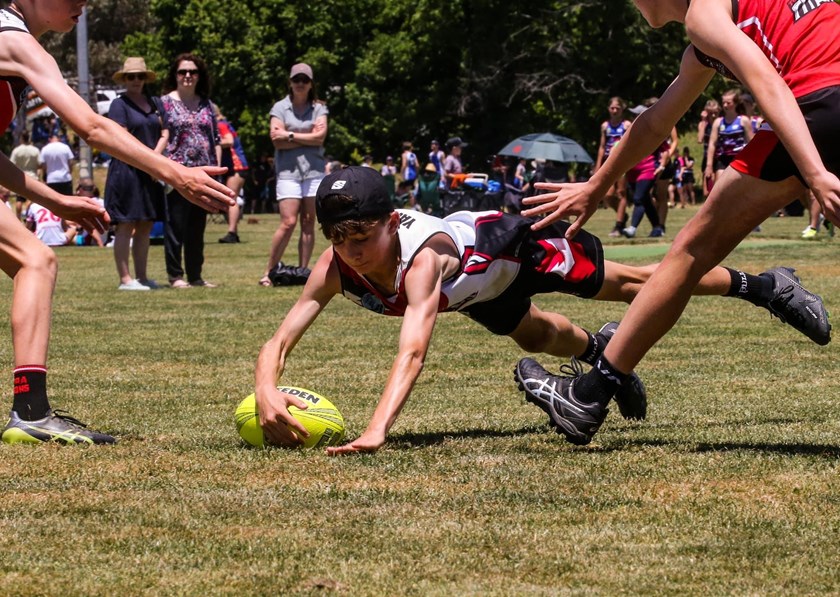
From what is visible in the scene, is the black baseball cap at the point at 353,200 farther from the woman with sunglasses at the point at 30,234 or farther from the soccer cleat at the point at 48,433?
the soccer cleat at the point at 48,433

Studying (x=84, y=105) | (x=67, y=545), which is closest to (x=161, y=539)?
(x=67, y=545)

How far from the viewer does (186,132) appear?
527 inches

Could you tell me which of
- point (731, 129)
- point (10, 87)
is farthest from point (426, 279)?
point (731, 129)

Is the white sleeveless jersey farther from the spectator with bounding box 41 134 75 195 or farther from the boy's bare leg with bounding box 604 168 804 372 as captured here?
the spectator with bounding box 41 134 75 195

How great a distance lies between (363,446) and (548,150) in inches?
1168

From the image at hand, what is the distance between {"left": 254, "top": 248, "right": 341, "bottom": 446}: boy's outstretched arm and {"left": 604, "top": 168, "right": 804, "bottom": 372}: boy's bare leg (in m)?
1.16

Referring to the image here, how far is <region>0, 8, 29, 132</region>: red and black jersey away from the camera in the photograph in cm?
538

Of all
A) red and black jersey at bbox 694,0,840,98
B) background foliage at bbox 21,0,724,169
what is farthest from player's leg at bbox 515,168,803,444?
background foliage at bbox 21,0,724,169

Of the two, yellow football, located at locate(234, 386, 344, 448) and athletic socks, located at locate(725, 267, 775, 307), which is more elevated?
athletic socks, located at locate(725, 267, 775, 307)

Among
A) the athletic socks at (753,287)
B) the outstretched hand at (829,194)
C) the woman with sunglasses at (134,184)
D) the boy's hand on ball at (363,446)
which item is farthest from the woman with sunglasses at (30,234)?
the woman with sunglasses at (134,184)

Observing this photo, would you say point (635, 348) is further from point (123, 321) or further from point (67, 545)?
point (123, 321)

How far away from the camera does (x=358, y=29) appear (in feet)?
200

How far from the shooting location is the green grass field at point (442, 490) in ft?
11.2

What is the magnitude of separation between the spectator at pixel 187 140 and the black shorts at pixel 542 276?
24.9 ft
